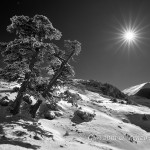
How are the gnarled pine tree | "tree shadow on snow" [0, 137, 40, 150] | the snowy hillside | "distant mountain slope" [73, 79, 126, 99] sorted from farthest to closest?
"distant mountain slope" [73, 79, 126, 99] < the gnarled pine tree < the snowy hillside < "tree shadow on snow" [0, 137, 40, 150]

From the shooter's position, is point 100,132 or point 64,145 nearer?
point 64,145

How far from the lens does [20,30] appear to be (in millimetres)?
16312

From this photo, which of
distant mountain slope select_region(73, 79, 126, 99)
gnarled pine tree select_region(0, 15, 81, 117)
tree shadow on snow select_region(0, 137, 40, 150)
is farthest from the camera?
distant mountain slope select_region(73, 79, 126, 99)

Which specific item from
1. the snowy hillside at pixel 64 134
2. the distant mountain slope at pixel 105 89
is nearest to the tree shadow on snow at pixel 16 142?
the snowy hillside at pixel 64 134

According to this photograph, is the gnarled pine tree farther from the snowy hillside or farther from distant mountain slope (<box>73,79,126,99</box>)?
distant mountain slope (<box>73,79,126,99</box>)

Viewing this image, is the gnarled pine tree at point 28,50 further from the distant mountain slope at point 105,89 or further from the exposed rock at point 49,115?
the distant mountain slope at point 105,89

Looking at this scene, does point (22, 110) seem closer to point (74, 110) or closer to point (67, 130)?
point (67, 130)

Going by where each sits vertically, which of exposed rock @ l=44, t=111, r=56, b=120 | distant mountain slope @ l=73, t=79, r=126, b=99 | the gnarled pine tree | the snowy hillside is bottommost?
the snowy hillside

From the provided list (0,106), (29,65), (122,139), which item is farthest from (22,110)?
(122,139)

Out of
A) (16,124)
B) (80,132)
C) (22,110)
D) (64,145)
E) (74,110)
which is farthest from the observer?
(74,110)

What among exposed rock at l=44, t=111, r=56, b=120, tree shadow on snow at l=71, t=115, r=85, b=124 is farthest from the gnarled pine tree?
tree shadow on snow at l=71, t=115, r=85, b=124

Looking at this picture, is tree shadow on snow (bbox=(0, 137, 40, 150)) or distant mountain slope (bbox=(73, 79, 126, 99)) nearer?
tree shadow on snow (bbox=(0, 137, 40, 150))

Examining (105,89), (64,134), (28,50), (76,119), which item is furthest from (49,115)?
Result: (105,89)

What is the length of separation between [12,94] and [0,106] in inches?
160
